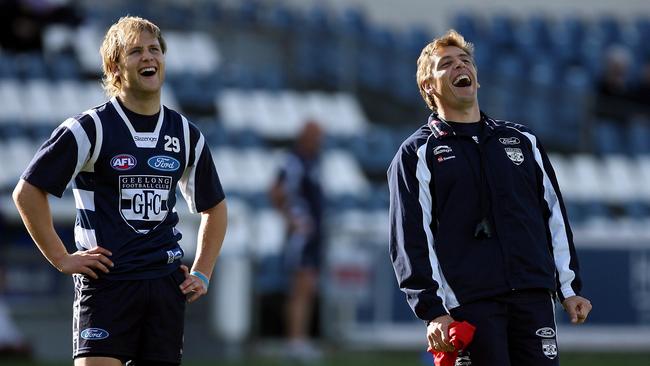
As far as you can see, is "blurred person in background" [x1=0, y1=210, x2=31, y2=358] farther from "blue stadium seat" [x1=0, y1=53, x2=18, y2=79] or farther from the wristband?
the wristband

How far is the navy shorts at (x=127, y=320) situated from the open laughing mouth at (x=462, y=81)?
145 centimetres

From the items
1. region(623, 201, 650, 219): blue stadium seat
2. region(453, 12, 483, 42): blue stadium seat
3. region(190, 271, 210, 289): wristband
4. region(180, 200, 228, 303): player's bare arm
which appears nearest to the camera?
region(190, 271, 210, 289): wristband

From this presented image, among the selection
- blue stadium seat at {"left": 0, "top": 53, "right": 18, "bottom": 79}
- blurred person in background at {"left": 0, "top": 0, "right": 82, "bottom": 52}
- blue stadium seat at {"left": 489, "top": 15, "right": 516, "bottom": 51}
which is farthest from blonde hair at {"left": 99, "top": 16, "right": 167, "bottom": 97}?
blue stadium seat at {"left": 489, "top": 15, "right": 516, "bottom": 51}

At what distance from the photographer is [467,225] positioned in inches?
217

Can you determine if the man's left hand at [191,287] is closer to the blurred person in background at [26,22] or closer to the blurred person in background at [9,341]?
the blurred person in background at [9,341]

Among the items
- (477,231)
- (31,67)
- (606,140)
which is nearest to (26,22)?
(31,67)

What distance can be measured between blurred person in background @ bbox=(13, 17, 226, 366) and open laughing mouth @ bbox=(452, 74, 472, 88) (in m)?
1.20

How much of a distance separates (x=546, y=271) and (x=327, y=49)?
14.1 m

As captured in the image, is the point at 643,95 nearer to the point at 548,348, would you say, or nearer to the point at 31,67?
the point at 31,67

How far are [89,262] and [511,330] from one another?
173cm

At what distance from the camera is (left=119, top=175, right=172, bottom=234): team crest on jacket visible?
5520mm

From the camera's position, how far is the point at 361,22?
2038 cm

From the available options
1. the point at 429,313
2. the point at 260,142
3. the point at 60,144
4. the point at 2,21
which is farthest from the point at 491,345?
the point at 2,21

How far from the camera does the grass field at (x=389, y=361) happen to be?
37.4 feet
